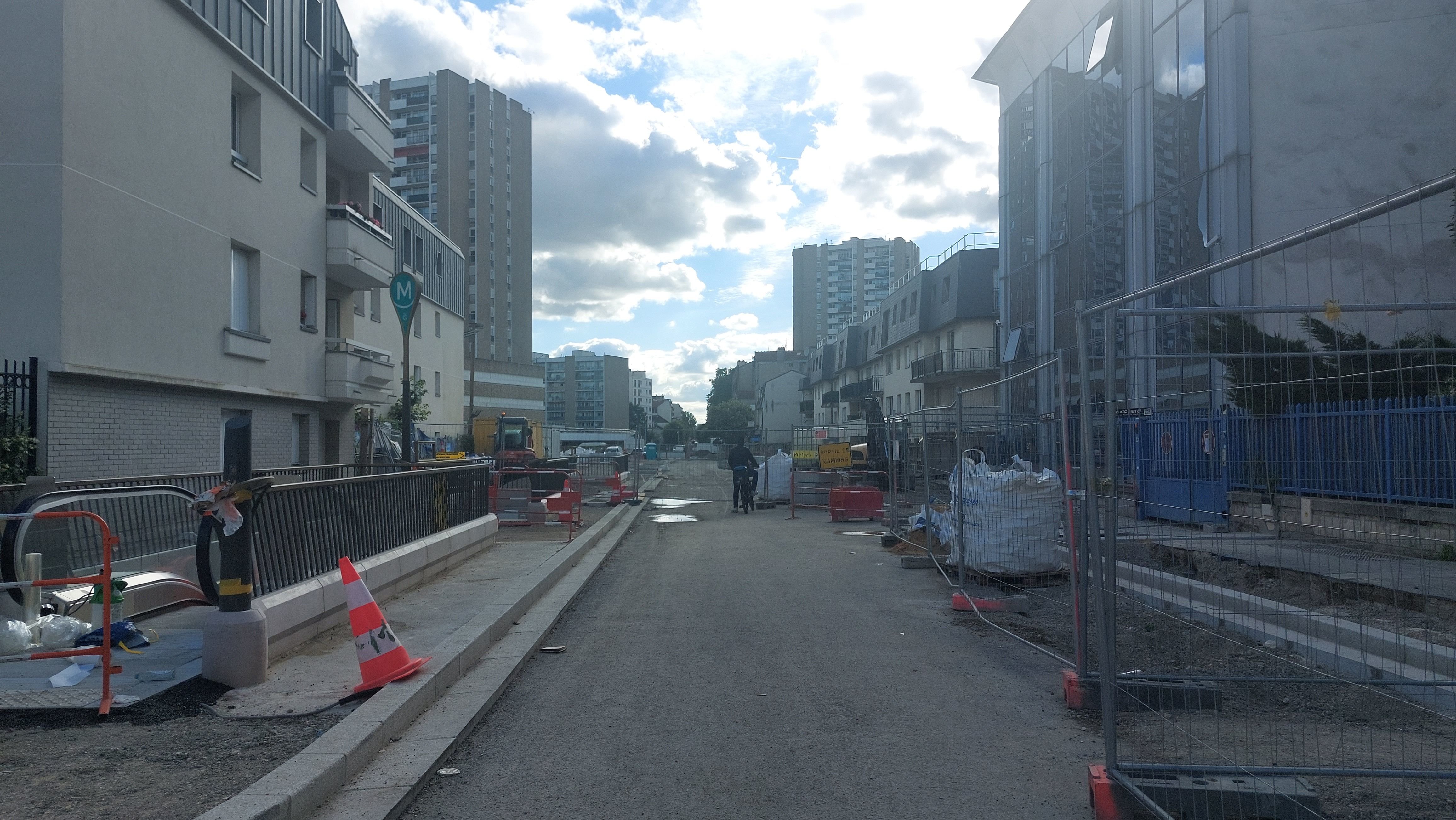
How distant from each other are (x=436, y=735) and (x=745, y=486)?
18815mm

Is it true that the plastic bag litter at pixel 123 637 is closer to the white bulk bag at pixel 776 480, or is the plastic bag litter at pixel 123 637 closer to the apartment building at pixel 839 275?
the white bulk bag at pixel 776 480

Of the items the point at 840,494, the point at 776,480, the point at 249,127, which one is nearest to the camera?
the point at 249,127

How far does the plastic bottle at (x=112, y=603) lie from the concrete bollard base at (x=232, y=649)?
1.33 m

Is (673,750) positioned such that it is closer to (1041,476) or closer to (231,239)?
(1041,476)

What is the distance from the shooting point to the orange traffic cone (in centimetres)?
605

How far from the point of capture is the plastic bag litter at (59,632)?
20.6 feet

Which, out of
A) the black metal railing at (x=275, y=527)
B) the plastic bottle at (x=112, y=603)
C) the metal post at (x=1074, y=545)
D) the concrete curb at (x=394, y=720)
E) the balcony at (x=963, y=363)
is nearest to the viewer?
the concrete curb at (x=394, y=720)

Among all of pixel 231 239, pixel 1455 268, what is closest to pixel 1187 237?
pixel 1455 268

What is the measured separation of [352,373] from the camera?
2205 cm

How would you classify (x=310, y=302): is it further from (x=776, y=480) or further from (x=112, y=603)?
(x=112, y=603)

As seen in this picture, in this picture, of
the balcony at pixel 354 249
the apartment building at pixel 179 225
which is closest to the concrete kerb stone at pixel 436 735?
the apartment building at pixel 179 225

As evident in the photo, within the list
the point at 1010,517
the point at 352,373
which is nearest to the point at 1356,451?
the point at 1010,517

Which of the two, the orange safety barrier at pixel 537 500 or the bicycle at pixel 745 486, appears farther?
the bicycle at pixel 745 486

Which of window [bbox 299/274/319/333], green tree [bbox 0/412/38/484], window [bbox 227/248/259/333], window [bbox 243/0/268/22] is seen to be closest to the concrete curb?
green tree [bbox 0/412/38/484]
